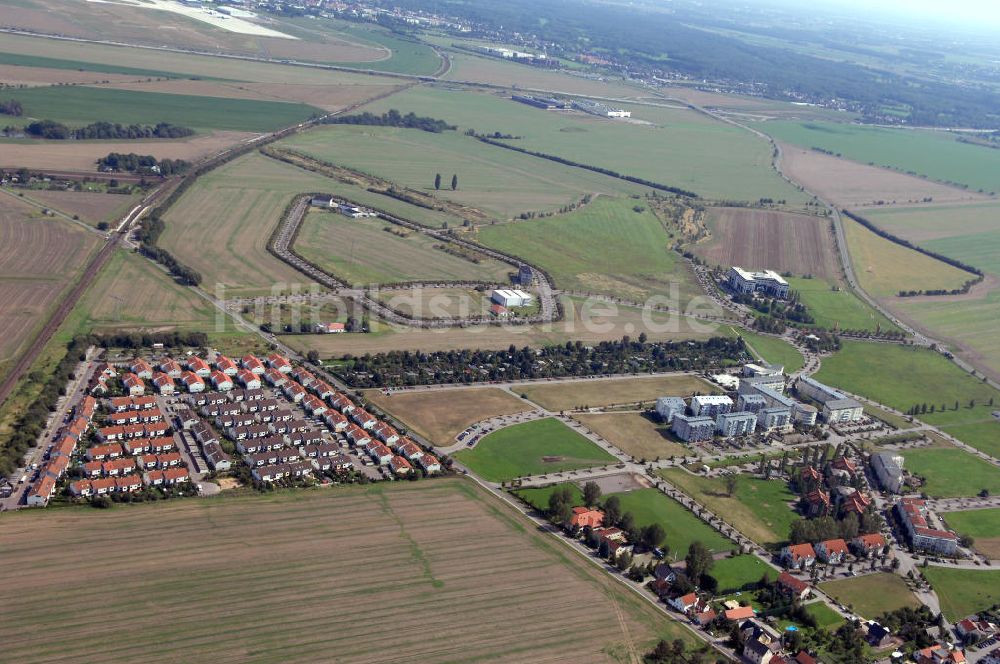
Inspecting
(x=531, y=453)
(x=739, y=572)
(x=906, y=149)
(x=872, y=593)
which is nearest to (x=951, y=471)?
(x=872, y=593)

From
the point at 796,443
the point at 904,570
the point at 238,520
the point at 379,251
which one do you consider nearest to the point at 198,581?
the point at 238,520

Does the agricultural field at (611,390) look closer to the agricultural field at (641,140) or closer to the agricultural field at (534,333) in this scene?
the agricultural field at (534,333)

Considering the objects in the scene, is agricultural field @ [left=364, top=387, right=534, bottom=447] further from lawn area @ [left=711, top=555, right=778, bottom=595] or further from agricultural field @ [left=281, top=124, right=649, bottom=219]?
agricultural field @ [left=281, top=124, right=649, bottom=219]

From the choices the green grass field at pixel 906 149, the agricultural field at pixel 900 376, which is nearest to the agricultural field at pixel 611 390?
the agricultural field at pixel 900 376

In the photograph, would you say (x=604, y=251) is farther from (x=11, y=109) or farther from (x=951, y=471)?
(x=11, y=109)

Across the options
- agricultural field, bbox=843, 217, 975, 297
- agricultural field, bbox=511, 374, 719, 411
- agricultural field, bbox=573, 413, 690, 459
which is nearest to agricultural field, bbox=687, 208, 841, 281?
agricultural field, bbox=843, 217, 975, 297

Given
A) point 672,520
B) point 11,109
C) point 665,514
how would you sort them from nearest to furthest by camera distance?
1. point 672,520
2. point 665,514
3. point 11,109
